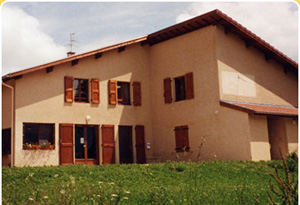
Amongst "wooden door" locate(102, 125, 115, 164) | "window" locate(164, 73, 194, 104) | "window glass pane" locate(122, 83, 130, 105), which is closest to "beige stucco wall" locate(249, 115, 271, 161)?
"window" locate(164, 73, 194, 104)

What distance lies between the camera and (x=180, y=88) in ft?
65.3

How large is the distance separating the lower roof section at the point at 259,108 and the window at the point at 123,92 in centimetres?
470

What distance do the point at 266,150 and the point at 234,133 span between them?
1.66m

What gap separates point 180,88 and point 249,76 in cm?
325

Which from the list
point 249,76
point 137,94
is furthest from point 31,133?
point 249,76

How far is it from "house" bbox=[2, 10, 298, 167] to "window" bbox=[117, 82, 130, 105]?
0.16ft

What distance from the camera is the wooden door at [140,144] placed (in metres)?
19.5

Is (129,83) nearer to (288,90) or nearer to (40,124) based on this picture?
(40,124)

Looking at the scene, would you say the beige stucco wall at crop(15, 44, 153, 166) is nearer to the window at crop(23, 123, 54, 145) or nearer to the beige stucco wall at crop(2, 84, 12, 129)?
the window at crop(23, 123, 54, 145)

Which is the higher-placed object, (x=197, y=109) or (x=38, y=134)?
(x=197, y=109)

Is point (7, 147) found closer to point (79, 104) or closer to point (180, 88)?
point (79, 104)

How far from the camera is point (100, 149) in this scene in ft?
61.0

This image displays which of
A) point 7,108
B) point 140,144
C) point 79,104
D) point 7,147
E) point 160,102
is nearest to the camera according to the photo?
point 7,147

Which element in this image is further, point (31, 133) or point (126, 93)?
point (126, 93)
